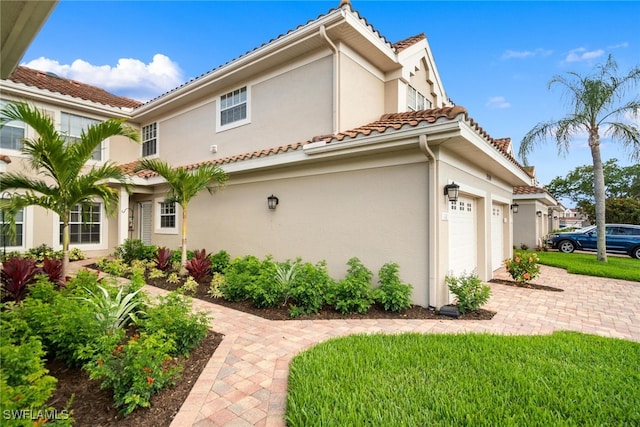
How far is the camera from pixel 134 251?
1138cm

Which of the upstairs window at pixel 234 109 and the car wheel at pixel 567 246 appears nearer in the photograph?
the upstairs window at pixel 234 109

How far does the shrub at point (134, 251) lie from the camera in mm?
11281

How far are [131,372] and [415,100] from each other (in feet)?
37.6

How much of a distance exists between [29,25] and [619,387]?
726 centimetres

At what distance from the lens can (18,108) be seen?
5.41 meters

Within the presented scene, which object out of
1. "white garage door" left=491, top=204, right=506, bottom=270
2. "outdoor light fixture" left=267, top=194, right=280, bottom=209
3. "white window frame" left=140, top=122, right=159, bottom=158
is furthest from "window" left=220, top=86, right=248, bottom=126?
"white garage door" left=491, top=204, right=506, bottom=270

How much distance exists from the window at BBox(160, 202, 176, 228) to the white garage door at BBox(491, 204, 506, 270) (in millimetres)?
12260

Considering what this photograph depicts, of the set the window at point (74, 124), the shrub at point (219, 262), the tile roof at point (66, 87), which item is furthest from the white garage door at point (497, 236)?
the tile roof at point (66, 87)

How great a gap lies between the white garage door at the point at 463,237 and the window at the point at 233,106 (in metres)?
7.51

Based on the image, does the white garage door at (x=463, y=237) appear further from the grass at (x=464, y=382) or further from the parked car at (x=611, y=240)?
the parked car at (x=611, y=240)

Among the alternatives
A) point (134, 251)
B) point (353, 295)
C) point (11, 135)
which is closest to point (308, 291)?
point (353, 295)

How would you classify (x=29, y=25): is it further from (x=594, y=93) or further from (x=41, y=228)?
(x=594, y=93)

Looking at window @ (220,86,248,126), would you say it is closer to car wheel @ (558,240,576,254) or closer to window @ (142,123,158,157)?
window @ (142,123,158,157)

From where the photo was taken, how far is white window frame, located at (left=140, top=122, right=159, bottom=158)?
1436 cm
